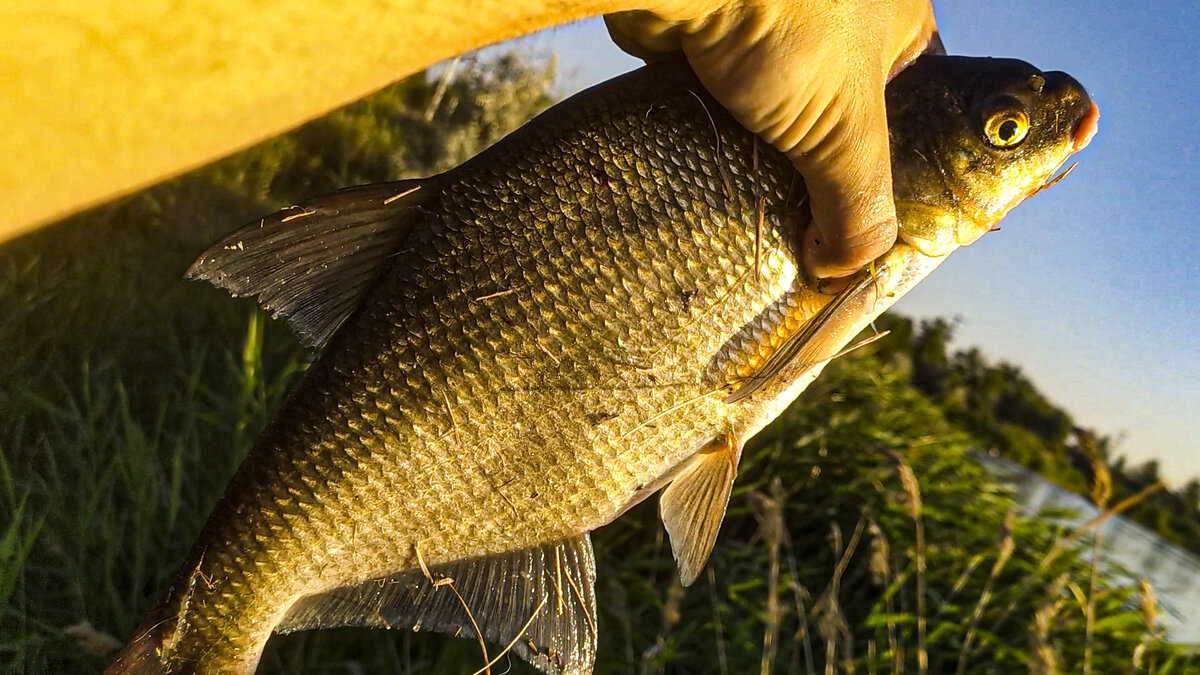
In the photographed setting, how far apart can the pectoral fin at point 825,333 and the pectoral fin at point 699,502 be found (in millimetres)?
163

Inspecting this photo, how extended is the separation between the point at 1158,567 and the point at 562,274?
7472 mm

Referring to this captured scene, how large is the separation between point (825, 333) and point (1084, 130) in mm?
831

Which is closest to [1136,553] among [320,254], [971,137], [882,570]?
[882,570]

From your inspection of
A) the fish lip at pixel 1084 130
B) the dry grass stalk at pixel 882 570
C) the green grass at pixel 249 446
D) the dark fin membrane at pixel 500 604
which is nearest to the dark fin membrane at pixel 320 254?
the dark fin membrane at pixel 500 604

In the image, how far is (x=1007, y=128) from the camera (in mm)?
1827

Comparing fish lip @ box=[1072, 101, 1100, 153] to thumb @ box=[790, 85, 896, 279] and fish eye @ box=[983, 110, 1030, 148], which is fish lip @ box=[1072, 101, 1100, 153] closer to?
fish eye @ box=[983, 110, 1030, 148]

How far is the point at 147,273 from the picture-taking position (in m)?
3.66

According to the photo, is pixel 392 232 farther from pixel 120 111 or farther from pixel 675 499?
pixel 675 499

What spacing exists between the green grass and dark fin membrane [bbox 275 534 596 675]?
1.90 ft

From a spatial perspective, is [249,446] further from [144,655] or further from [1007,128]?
[1007,128]

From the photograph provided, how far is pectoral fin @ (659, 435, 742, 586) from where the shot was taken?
1816mm

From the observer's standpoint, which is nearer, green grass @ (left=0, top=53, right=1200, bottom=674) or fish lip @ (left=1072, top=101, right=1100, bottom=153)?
fish lip @ (left=1072, top=101, right=1100, bottom=153)

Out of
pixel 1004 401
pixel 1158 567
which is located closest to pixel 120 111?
pixel 1158 567

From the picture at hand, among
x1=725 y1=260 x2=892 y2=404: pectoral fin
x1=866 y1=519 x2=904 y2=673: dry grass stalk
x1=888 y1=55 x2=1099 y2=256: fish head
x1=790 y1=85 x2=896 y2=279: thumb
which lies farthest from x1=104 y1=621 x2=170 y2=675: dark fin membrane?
x1=866 y1=519 x2=904 y2=673: dry grass stalk
